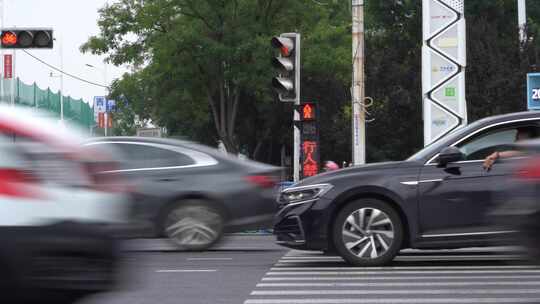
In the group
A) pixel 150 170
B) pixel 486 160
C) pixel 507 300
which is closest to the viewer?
pixel 507 300

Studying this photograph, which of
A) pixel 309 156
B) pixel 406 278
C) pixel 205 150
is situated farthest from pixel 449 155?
pixel 309 156

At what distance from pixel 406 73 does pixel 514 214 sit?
158ft

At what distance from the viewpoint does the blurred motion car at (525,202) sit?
23.6 feet

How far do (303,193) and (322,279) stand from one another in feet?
5.33

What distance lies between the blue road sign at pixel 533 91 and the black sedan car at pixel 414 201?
666 inches

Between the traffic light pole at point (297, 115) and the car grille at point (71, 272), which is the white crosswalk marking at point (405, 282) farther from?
the traffic light pole at point (297, 115)

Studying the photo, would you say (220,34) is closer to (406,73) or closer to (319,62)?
(319,62)

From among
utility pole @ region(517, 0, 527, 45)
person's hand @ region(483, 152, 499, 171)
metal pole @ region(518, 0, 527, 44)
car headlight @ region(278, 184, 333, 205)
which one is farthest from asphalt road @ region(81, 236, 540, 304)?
utility pole @ region(517, 0, 527, 45)

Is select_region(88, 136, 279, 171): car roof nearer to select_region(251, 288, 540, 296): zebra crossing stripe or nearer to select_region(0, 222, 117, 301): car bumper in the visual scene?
select_region(251, 288, 540, 296): zebra crossing stripe

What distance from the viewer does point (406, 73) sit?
55.2 m

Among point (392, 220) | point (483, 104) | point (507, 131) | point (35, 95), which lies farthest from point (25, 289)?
point (35, 95)

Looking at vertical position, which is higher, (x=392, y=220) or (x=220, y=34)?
(x=220, y=34)

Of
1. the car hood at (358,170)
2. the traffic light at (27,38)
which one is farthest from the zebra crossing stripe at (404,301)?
the traffic light at (27,38)

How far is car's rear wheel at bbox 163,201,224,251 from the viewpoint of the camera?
49.5 feet
